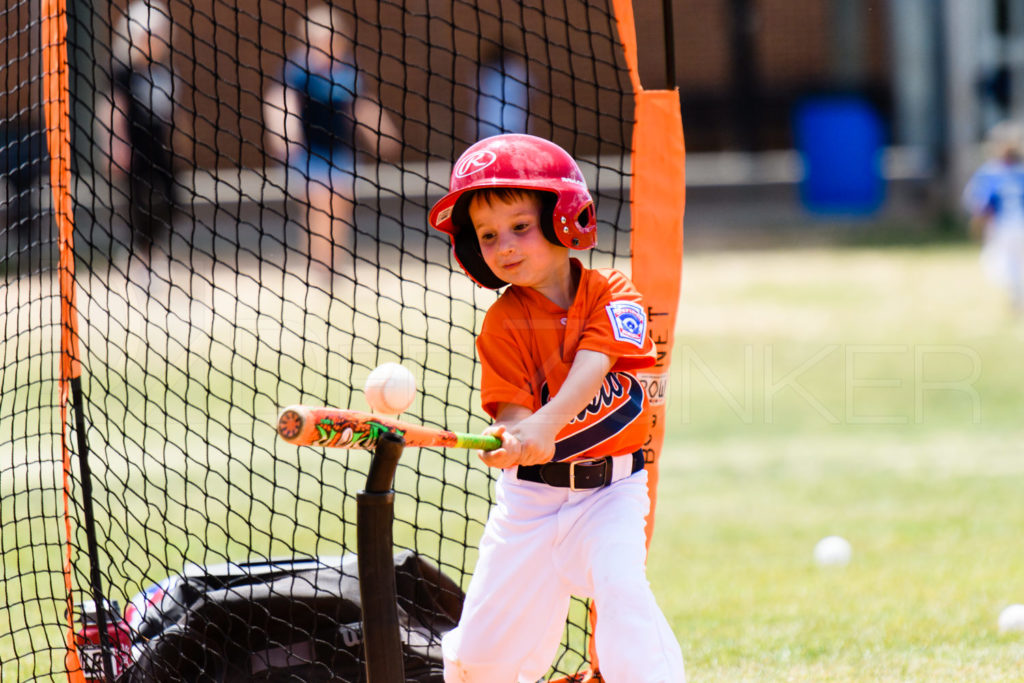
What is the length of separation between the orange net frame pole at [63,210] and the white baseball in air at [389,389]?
122 cm

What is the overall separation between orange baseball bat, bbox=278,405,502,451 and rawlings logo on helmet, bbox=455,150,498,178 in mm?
681

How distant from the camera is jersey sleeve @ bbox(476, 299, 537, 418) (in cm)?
316

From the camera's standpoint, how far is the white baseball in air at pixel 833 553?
5.49 m

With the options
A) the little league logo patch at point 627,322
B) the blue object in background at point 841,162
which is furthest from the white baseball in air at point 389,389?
the blue object in background at point 841,162

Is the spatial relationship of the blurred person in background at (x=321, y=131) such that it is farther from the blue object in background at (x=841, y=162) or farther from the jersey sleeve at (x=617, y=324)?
the blue object in background at (x=841, y=162)

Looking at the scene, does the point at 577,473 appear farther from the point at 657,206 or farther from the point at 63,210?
the point at 63,210

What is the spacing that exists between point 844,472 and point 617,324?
4.57 m

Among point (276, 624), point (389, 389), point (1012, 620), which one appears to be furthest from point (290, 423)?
point (1012, 620)

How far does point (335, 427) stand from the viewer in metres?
2.50

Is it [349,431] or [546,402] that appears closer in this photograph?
[349,431]

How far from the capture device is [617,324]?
10.4 feet

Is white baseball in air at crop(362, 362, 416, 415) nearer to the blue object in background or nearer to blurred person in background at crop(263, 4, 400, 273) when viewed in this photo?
blurred person in background at crop(263, 4, 400, 273)

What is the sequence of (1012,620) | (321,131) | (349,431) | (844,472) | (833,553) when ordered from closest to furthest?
(349,431) → (1012,620) → (833,553) → (844,472) → (321,131)

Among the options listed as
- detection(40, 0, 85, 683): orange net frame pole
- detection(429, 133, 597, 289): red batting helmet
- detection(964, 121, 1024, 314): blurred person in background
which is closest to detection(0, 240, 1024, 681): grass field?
detection(40, 0, 85, 683): orange net frame pole
